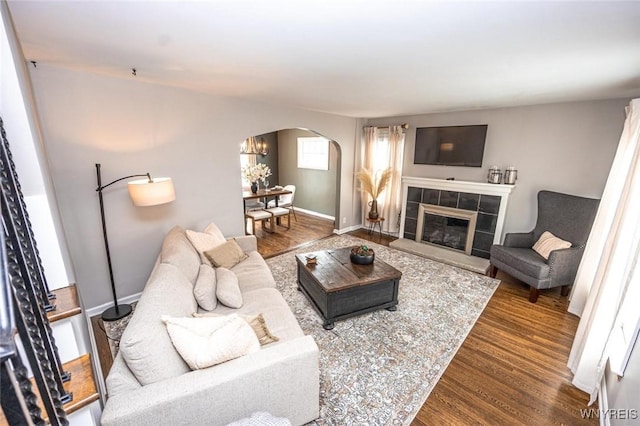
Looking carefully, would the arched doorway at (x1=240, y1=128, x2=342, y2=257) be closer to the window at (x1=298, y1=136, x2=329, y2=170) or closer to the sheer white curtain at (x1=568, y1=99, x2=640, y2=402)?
the window at (x1=298, y1=136, x2=329, y2=170)

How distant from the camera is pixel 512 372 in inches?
83.0

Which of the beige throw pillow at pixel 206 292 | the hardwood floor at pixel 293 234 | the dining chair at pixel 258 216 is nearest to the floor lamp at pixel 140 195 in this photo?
the beige throw pillow at pixel 206 292

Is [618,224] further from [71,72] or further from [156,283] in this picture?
[71,72]

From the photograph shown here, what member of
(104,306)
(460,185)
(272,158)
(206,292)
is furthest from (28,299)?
(272,158)

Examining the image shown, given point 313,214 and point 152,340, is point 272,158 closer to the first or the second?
point 313,214

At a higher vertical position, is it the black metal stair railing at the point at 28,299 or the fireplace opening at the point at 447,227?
the black metal stair railing at the point at 28,299

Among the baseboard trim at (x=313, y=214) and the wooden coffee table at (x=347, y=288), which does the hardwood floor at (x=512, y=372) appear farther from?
the baseboard trim at (x=313, y=214)

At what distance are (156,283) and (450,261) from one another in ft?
12.7

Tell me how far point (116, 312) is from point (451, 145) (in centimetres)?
517

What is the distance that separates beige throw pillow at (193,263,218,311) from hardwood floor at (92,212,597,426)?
139 cm

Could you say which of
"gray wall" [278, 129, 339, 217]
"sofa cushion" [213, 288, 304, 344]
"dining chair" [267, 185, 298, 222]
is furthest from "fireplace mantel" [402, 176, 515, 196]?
"sofa cushion" [213, 288, 304, 344]

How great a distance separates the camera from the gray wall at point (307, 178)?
6.34m

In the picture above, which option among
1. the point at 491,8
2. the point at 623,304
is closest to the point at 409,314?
the point at 623,304

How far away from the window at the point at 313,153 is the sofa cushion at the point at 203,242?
3.95 meters
